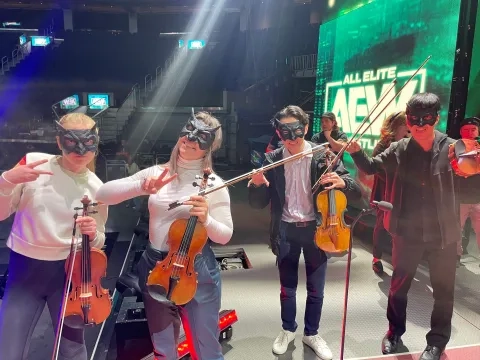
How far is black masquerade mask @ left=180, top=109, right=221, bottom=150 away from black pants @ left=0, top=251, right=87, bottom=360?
81cm

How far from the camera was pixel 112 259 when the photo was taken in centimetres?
481

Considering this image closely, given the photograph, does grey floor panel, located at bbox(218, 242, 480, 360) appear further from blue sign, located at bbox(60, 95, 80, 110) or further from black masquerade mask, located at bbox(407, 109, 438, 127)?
blue sign, located at bbox(60, 95, 80, 110)

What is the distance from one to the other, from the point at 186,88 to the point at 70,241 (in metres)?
16.2

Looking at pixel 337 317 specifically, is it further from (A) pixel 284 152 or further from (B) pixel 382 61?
(B) pixel 382 61

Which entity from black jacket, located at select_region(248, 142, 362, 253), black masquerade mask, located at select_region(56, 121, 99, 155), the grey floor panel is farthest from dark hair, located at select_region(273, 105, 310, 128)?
the grey floor panel

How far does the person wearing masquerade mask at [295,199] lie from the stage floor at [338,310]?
16.5 inches

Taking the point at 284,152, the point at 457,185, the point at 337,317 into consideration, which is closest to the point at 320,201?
the point at 284,152

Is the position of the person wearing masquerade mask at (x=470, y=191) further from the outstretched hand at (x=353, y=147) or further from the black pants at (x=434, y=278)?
the outstretched hand at (x=353, y=147)

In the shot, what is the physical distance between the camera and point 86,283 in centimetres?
165

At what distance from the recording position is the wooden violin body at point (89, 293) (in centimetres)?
165

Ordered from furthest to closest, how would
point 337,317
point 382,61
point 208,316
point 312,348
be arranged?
point 382,61
point 337,317
point 312,348
point 208,316

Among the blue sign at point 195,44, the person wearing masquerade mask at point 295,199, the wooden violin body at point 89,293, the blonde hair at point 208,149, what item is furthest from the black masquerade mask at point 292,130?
the blue sign at point 195,44

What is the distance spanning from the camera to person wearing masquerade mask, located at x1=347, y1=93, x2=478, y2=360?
7.28 feet

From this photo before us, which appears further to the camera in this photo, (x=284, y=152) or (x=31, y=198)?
(x=284, y=152)
